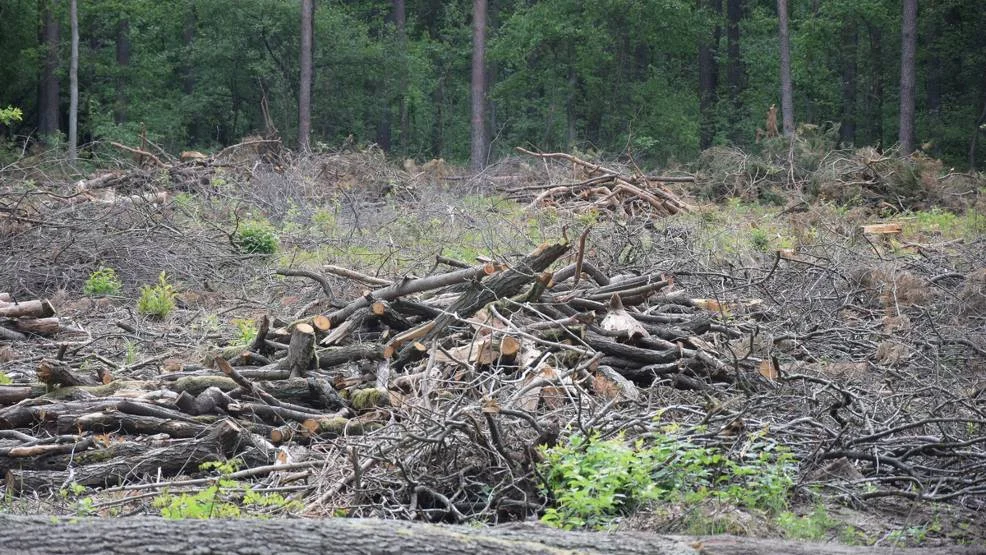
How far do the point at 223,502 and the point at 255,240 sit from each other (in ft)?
25.2

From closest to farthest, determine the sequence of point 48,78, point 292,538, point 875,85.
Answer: point 292,538 → point 48,78 → point 875,85

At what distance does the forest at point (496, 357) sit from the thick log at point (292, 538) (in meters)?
0.01

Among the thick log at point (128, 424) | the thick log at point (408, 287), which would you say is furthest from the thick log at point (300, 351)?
the thick log at point (128, 424)

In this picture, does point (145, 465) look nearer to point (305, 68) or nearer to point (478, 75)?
point (305, 68)

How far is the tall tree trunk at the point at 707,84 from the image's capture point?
32.6 metres

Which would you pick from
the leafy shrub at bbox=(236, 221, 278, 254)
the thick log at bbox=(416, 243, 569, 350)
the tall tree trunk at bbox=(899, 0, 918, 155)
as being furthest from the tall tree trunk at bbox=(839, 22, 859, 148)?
the thick log at bbox=(416, 243, 569, 350)

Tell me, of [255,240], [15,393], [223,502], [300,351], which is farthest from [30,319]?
[223,502]

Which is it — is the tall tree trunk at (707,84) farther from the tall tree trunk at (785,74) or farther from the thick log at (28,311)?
the thick log at (28,311)

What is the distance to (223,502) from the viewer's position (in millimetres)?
4918

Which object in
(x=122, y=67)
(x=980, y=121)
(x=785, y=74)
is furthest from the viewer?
(x=122, y=67)

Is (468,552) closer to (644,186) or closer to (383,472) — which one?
(383,472)

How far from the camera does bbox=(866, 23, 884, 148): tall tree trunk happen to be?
30391 mm

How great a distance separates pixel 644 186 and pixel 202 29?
765 inches

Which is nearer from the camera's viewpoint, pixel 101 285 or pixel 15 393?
pixel 15 393
